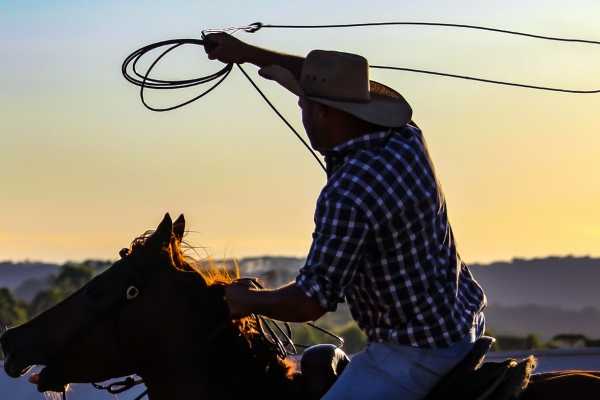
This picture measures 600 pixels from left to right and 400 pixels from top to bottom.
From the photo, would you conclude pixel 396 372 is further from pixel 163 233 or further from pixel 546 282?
pixel 546 282

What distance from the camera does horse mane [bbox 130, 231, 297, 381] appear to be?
848cm

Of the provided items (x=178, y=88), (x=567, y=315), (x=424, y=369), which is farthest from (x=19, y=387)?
(x=567, y=315)

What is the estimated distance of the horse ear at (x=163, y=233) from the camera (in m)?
8.45

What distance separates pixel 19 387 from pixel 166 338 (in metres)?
6.07

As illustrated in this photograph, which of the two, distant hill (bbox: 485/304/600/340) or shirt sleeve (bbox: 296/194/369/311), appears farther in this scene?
distant hill (bbox: 485/304/600/340)

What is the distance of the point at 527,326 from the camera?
61.8 metres

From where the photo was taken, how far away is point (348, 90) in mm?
7949

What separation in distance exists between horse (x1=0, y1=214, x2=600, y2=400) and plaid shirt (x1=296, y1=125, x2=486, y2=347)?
0.86 meters

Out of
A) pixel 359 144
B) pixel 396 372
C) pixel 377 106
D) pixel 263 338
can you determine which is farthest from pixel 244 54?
pixel 396 372

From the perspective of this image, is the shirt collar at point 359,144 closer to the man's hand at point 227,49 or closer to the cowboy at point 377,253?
the cowboy at point 377,253

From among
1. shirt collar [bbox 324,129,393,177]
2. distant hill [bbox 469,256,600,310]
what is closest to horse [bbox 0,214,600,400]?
shirt collar [bbox 324,129,393,177]

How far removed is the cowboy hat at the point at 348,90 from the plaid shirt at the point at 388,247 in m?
0.10

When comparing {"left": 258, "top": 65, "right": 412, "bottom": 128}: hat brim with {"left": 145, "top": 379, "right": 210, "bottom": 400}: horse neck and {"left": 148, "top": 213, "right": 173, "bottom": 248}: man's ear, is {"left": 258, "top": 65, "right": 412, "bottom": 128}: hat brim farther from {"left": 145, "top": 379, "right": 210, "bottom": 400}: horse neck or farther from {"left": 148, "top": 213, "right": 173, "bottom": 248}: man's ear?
{"left": 145, "top": 379, "right": 210, "bottom": 400}: horse neck

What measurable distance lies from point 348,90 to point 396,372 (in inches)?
56.5
